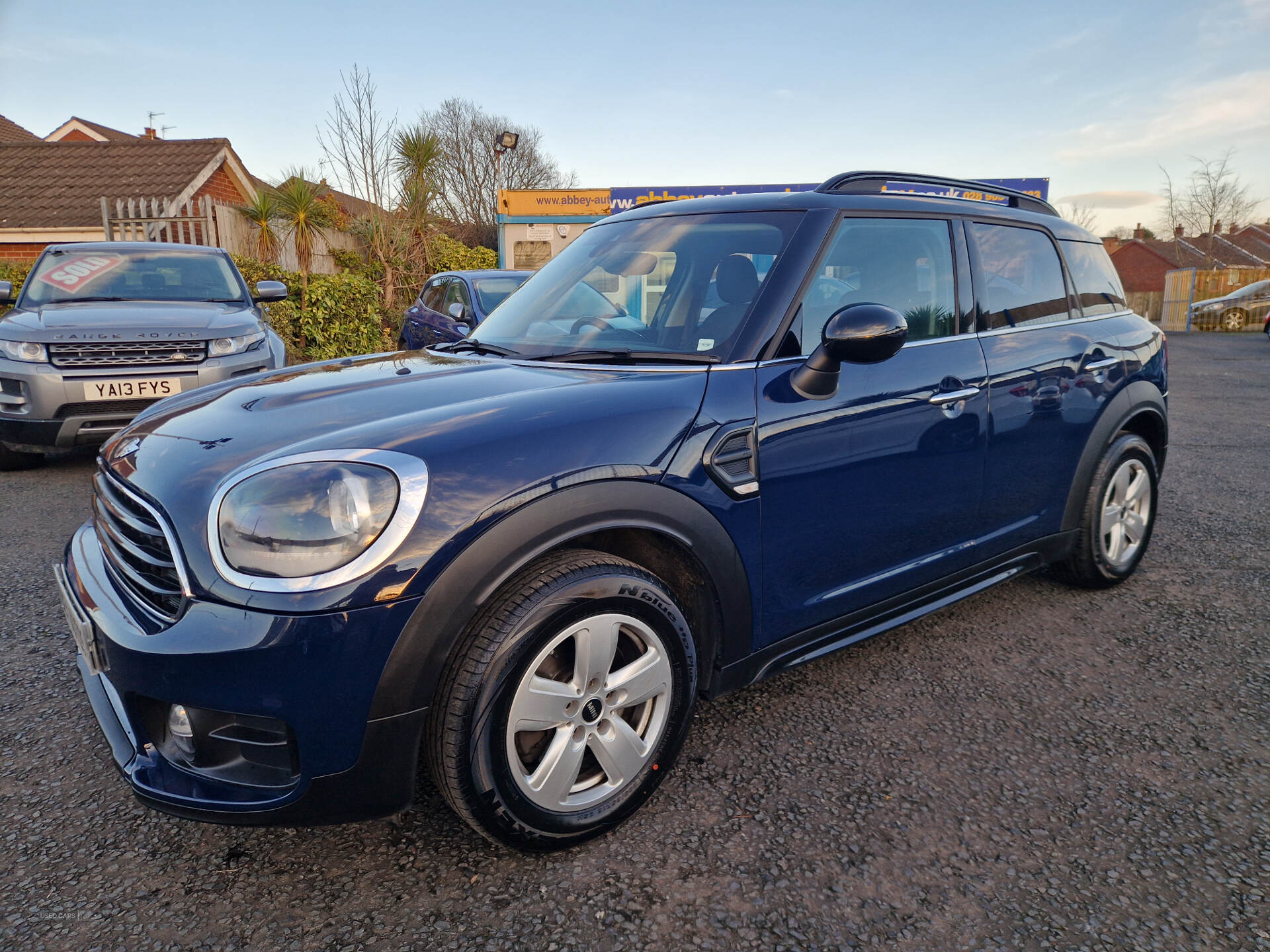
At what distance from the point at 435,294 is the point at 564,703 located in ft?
27.4

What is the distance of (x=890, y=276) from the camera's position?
108 inches

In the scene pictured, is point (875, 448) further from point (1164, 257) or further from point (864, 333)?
point (1164, 257)

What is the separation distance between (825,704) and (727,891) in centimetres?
100

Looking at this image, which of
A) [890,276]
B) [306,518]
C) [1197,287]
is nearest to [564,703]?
[306,518]

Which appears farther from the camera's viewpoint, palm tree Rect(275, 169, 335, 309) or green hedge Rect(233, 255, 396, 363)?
palm tree Rect(275, 169, 335, 309)

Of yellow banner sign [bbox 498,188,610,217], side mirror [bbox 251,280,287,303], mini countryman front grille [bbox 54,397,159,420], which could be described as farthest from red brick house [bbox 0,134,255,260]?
mini countryman front grille [bbox 54,397,159,420]

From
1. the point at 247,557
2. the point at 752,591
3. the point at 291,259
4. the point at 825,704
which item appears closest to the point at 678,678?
the point at 752,591

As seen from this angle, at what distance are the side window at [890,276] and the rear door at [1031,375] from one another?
195 mm

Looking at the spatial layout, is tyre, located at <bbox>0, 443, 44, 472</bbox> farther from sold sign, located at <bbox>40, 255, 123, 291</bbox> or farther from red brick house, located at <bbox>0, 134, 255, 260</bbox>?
red brick house, located at <bbox>0, 134, 255, 260</bbox>

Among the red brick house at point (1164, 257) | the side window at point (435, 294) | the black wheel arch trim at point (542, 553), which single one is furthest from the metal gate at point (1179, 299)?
the black wheel arch trim at point (542, 553)

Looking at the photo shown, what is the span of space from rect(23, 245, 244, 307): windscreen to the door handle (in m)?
6.02

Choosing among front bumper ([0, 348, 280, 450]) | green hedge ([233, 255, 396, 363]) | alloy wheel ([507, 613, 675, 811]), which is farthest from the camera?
green hedge ([233, 255, 396, 363])

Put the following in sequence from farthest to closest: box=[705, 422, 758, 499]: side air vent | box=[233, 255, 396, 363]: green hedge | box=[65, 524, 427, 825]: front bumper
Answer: box=[233, 255, 396, 363]: green hedge → box=[705, 422, 758, 499]: side air vent → box=[65, 524, 427, 825]: front bumper

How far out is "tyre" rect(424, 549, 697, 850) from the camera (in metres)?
1.76
